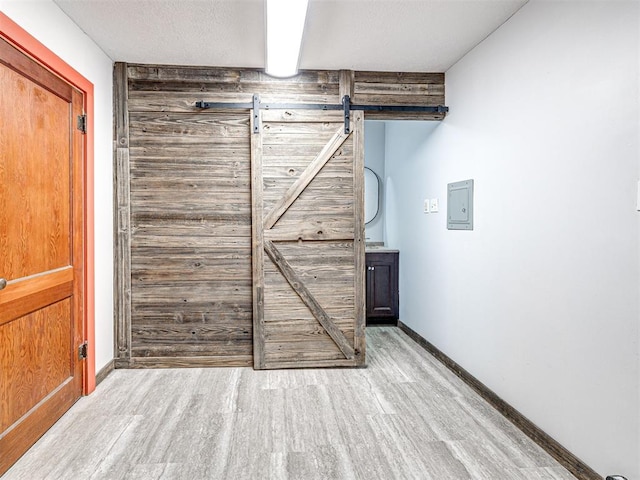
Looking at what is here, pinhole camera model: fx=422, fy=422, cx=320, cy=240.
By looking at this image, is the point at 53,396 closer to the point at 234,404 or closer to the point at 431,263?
the point at 234,404

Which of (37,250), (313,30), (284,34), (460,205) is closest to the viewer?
(37,250)

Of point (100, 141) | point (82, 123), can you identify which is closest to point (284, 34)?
point (82, 123)

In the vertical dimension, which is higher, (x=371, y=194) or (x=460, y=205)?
(x=371, y=194)

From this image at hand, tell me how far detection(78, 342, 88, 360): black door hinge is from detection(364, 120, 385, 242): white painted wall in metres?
3.30

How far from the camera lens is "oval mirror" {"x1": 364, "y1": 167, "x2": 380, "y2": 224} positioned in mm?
5211

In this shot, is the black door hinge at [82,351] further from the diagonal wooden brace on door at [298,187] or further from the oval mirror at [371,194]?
the oval mirror at [371,194]

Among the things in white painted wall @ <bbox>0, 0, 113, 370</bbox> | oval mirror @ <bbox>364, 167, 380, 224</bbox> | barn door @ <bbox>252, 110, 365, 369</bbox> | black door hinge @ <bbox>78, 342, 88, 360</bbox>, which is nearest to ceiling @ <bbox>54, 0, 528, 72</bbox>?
white painted wall @ <bbox>0, 0, 113, 370</bbox>

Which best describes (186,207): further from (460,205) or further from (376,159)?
(376,159)

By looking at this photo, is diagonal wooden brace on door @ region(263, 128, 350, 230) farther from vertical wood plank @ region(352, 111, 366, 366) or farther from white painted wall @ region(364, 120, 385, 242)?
white painted wall @ region(364, 120, 385, 242)

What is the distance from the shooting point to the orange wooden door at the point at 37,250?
6.50ft

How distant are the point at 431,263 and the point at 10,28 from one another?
326cm

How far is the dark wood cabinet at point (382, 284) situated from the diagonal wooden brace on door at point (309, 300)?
1.31 m

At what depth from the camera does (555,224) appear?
6.94ft

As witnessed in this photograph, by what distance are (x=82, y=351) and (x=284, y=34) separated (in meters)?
2.39
